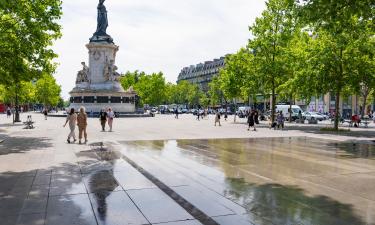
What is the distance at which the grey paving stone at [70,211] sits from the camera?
622 cm

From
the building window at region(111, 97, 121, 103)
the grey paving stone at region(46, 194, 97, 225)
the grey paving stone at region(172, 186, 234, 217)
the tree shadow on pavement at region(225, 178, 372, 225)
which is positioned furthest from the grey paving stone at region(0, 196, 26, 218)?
the building window at region(111, 97, 121, 103)

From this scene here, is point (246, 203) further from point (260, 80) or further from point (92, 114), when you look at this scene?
point (92, 114)

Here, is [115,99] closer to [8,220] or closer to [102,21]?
[102,21]

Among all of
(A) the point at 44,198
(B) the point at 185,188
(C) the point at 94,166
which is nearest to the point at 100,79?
(C) the point at 94,166

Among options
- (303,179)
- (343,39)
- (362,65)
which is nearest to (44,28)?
(303,179)

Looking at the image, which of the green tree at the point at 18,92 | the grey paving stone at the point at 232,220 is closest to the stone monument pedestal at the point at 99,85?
the green tree at the point at 18,92

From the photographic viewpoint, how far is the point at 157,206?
7.10 metres

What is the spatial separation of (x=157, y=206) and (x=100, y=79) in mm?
56767

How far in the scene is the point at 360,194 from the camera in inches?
321

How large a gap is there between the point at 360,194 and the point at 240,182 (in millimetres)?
2772

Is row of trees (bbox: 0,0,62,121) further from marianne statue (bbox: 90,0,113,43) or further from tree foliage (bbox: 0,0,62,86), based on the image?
marianne statue (bbox: 90,0,113,43)

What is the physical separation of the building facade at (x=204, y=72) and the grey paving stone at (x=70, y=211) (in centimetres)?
13002

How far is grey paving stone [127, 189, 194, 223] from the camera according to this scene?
643cm

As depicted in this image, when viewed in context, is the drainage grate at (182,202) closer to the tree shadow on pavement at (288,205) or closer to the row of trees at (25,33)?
the tree shadow on pavement at (288,205)
